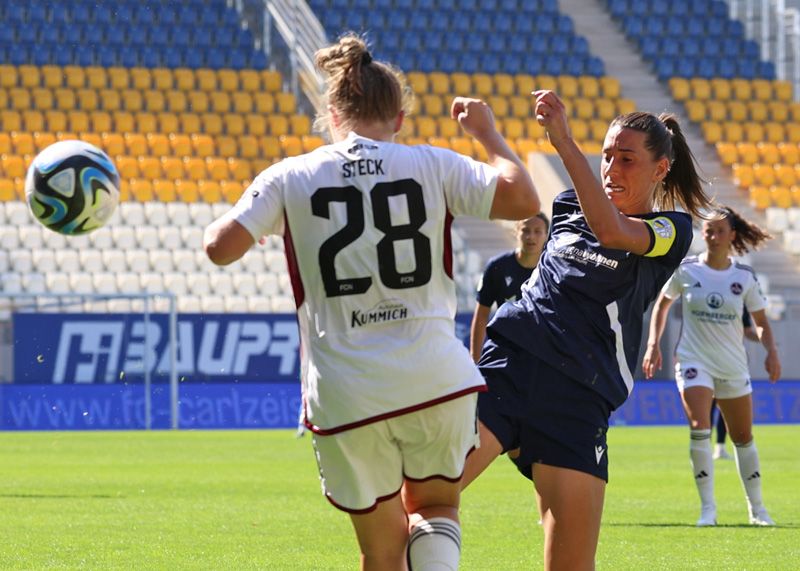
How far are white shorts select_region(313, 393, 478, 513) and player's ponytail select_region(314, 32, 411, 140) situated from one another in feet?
2.70

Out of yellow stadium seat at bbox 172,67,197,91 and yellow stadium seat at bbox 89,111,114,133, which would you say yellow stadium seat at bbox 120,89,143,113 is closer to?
yellow stadium seat at bbox 89,111,114,133

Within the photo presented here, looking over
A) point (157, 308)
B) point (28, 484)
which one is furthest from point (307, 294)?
point (157, 308)

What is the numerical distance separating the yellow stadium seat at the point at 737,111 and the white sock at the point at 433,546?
29.8 meters

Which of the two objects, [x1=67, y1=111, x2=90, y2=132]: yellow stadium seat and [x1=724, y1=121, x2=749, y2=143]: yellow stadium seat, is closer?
[x1=67, y1=111, x2=90, y2=132]: yellow stadium seat

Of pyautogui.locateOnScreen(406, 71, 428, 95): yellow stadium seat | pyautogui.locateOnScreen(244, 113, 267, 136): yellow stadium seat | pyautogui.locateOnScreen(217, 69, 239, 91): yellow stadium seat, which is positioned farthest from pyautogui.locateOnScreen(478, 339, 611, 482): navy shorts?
pyautogui.locateOnScreen(406, 71, 428, 95): yellow stadium seat

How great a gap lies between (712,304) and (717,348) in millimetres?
455

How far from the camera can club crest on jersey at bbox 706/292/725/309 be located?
1098 cm

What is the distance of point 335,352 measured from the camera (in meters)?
4.27

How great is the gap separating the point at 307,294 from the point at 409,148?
19.3 inches

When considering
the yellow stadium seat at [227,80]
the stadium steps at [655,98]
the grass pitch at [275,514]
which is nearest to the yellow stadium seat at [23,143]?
the yellow stadium seat at [227,80]

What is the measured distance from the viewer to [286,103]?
2991cm

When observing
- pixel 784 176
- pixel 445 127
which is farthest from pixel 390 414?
pixel 784 176

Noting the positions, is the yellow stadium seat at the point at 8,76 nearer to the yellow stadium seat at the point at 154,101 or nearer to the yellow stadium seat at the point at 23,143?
the yellow stadium seat at the point at 23,143

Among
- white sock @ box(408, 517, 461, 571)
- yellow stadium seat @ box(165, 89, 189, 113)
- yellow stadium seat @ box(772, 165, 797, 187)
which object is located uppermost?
yellow stadium seat @ box(165, 89, 189, 113)
